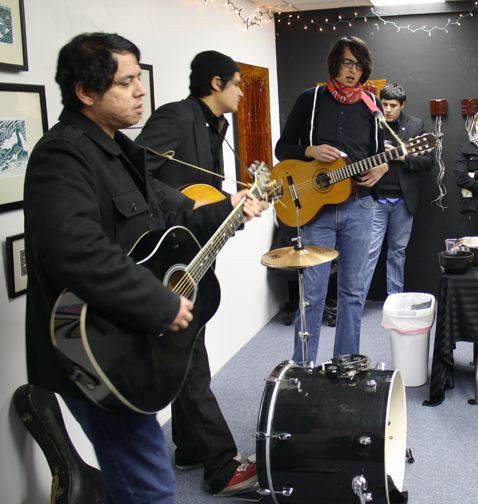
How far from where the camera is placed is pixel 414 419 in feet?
10.1

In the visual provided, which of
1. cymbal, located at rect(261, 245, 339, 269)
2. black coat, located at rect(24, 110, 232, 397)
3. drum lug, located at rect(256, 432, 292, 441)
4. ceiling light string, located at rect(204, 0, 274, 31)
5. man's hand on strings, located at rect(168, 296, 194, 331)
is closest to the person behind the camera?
black coat, located at rect(24, 110, 232, 397)

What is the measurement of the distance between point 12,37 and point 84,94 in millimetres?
663

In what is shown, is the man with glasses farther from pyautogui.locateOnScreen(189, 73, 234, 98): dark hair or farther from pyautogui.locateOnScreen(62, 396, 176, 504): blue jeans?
pyautogui.locateOnScreen(62, 396, 176, 504): blue jeans

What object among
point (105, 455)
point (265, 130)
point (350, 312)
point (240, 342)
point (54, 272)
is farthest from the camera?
point (265, 130)

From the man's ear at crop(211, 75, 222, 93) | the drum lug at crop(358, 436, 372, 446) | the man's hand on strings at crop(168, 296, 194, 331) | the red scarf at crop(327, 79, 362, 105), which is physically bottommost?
the drum lug at crop(358, 436, 372, 446)

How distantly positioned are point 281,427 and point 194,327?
586 millimetres

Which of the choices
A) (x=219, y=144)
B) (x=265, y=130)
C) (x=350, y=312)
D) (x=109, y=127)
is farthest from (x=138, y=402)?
(x=265, y=130)

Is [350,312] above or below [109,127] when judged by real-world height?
below

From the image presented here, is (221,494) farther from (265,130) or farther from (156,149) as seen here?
(265,130)

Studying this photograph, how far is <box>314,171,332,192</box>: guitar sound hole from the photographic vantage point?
125 inches

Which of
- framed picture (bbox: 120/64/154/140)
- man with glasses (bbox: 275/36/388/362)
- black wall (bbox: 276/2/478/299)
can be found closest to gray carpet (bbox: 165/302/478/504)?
man with glasses (bbox: 275/36/388/362)

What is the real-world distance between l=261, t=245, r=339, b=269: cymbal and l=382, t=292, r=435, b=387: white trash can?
811mm

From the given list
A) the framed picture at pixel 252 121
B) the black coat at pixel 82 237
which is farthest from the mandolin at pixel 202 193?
the framed picture at pixel 252 121

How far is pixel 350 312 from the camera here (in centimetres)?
326
